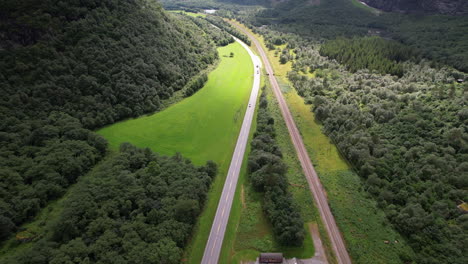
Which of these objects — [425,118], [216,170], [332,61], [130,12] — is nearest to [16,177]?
[216,170]

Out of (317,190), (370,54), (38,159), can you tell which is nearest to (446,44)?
(370,54)

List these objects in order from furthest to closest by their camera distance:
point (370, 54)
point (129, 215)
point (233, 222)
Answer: point (370, 54), point (233, 222), point (129, 215)

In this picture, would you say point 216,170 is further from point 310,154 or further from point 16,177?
point 16,177

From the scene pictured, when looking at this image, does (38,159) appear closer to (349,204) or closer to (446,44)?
(349,204)

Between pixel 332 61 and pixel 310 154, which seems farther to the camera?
pixel 332 61

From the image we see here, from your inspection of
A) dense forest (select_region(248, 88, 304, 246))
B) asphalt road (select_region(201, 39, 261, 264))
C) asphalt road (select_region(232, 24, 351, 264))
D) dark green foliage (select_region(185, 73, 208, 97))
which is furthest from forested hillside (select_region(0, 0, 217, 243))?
asphalt road (select_region(232, 24, 351, 264))

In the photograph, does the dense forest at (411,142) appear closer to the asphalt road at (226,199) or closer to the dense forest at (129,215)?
the asphalt road at (226,199)
